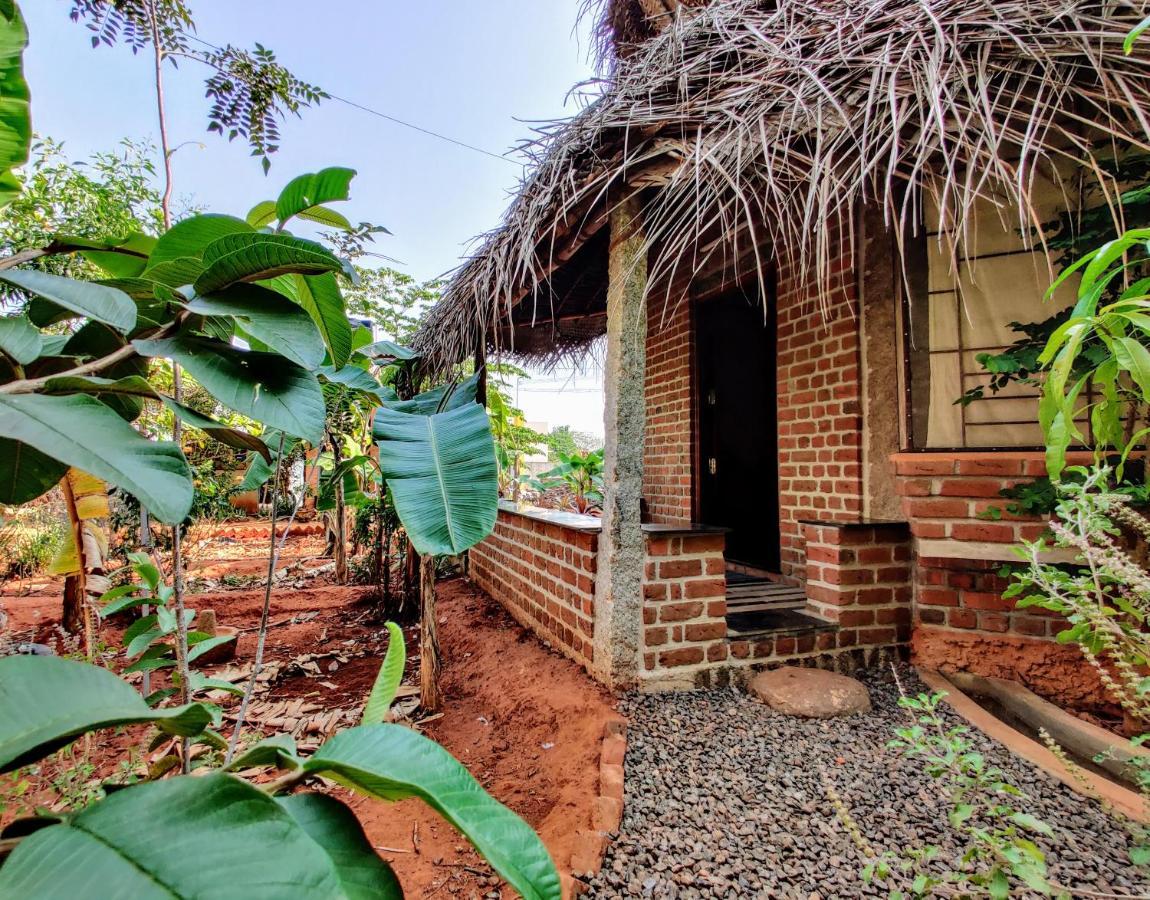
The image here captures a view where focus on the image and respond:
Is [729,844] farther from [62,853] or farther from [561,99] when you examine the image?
[561,99]

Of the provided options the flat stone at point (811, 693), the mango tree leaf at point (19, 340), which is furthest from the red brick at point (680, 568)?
the mango tree leaf at point (19, 340)

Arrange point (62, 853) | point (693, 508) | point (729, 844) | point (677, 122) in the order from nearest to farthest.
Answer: point (62, 853), point (729, 844), point (677, 122), point (693, 508)

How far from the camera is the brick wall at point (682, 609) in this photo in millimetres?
2303

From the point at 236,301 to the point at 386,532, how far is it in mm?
3973

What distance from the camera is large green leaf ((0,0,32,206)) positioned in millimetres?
588

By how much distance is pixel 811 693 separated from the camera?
2.15 metres

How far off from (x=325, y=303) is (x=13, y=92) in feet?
1.82

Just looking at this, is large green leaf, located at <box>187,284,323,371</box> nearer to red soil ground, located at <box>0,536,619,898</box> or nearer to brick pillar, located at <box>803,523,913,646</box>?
red soil ground, located at <box>0,536,619,898</box>

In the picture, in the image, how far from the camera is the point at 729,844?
142cm

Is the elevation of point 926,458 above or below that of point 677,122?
below

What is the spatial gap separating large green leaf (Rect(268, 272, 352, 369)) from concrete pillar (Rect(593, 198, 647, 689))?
137 centimetres

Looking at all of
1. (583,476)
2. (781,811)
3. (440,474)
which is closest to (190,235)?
(440,474)

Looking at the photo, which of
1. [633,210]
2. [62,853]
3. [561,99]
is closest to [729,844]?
[62,853]

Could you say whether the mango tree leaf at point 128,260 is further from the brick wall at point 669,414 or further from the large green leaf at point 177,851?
the brick wall at point 669,414
